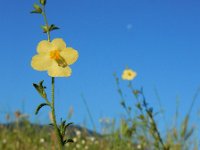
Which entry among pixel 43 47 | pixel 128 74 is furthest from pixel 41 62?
pixel 128 74

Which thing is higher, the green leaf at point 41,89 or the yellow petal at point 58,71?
the yellow petal at point 58,71

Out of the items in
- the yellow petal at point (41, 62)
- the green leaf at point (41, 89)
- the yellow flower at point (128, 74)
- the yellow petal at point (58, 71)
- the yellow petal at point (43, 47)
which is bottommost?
the green leaf at point (41, 89)

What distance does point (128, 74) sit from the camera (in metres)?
4.81

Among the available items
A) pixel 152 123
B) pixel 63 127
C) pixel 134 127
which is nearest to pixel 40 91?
pixel 63 127

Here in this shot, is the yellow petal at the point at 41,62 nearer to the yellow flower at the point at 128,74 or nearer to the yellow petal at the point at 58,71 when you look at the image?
the yellow petal at the point at 58,71

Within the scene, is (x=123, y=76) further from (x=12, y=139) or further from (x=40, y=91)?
(x=40, y=91)

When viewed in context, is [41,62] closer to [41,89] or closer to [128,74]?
[41,89]

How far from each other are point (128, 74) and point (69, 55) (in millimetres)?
3042

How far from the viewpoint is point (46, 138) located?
21.8 ft

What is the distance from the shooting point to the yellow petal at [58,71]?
1.72 metres

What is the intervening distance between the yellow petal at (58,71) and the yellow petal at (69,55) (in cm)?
4

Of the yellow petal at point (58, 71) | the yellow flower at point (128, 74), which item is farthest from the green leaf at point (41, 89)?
the yellow flower at point (128, 74)

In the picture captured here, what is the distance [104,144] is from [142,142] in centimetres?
160

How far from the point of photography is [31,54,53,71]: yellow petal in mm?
1771
